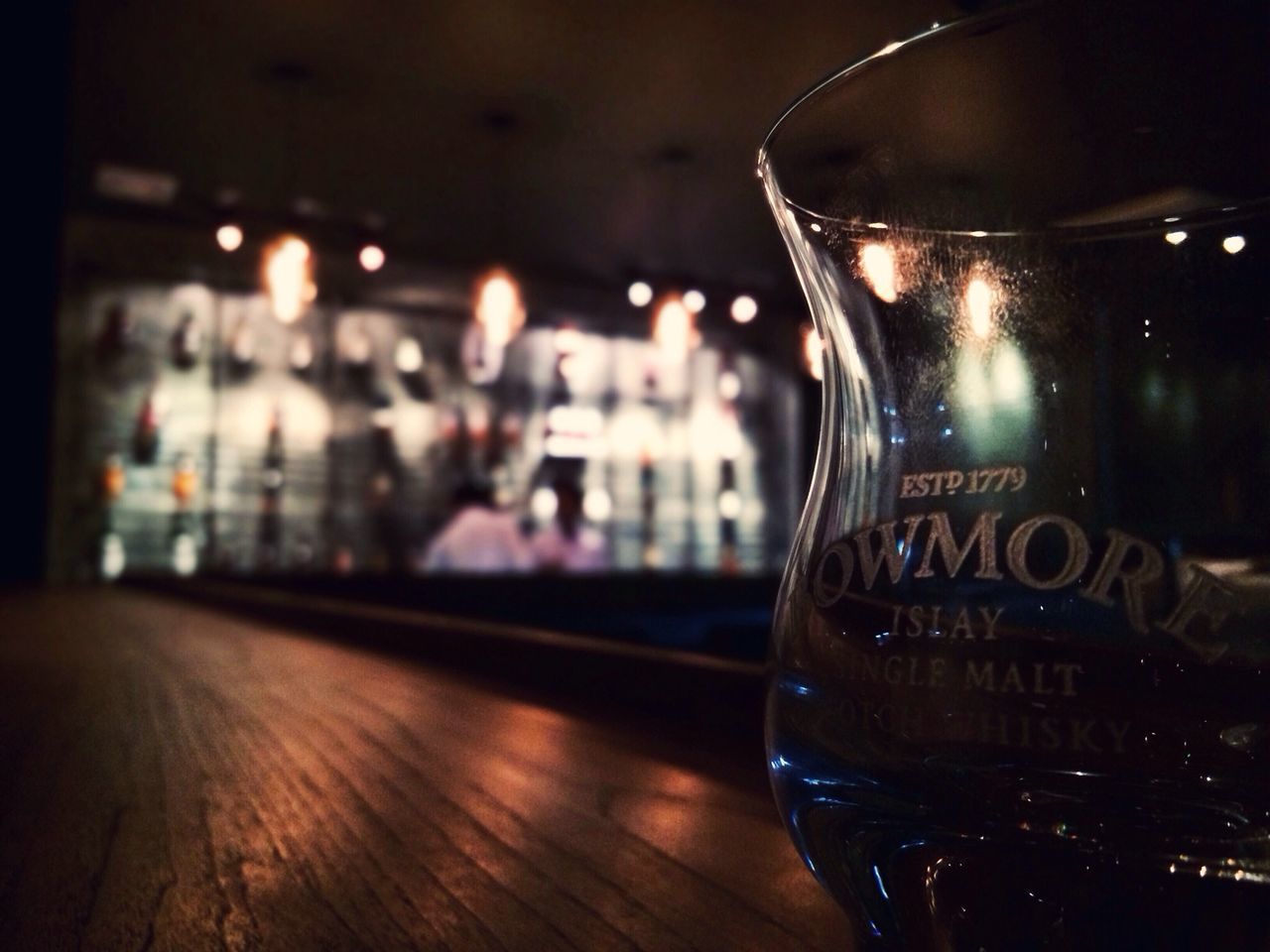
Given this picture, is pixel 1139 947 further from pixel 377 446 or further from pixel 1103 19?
→ pixel 377 446

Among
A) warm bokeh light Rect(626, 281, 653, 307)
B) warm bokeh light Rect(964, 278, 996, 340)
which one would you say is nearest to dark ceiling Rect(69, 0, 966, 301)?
warm bokeh light Rect(626, 281, 653, 307)

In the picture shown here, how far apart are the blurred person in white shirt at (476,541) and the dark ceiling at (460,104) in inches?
67.5

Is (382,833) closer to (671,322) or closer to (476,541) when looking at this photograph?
(671,322)

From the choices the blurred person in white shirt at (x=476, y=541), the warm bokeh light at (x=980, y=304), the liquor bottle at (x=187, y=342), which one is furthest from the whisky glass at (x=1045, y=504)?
the liquor bottle at (x=187, y=342)

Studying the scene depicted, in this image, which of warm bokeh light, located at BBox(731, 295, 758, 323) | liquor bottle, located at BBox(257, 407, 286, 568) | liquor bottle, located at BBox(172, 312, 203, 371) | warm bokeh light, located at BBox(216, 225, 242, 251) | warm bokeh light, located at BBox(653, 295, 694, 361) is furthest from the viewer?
liquor bottle, located at BBox(257, 407, 286, 568)

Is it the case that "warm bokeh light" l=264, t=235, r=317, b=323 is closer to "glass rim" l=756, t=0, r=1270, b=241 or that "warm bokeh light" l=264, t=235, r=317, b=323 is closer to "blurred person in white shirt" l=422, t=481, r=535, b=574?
"blurred person in white shirt" l=422, t=481, r=535, b=574

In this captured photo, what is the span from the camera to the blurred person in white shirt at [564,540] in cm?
671

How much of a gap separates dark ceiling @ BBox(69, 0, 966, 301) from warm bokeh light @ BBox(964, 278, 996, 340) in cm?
335

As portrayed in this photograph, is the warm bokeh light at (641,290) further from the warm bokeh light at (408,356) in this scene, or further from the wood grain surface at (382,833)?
the wood grain surface at (382,833)

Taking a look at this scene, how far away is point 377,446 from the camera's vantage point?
702cm

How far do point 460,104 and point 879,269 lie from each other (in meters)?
4.59

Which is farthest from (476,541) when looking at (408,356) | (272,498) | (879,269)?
(879,269)

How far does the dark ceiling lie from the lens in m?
3.78

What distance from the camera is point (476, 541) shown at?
6066 mm
